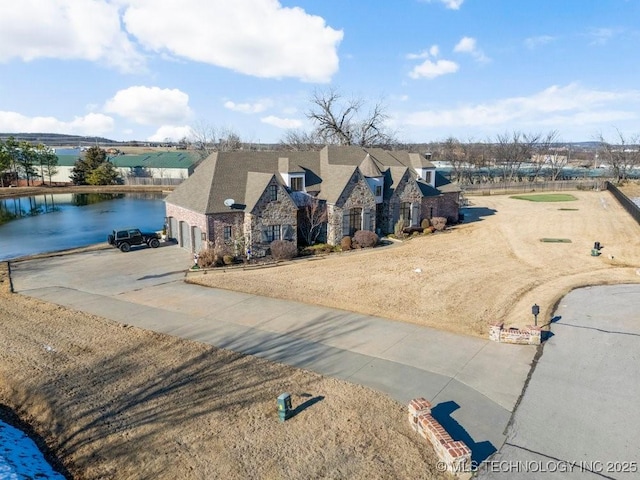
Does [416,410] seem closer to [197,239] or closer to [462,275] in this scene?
[462,275]

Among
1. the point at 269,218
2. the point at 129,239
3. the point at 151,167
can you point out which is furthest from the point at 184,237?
the point at 151,167

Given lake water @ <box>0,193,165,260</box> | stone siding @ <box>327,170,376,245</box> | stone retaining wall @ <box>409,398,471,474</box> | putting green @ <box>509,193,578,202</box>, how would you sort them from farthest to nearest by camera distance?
putting green @ <box>509,193,578,202</box> < lake water @ <box>0,193,165,260</box> < stone siding @ <box>327,170,376,245</box> < stone retaining wall @ <box>409,398,471,474</box>

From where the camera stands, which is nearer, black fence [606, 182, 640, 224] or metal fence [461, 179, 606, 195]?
black fence [606, 182, 640, 224]

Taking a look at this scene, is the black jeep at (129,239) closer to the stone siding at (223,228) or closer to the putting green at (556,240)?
the stone siding at (223,228)

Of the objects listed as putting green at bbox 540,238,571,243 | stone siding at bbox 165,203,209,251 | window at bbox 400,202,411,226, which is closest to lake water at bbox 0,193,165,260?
stone siding at bbox 165,203,209,251

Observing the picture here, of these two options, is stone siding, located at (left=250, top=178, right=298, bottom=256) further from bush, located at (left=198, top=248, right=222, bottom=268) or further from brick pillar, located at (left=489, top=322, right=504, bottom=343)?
brick pillar, located at (left=489, top=322, right=504, bottom=343)

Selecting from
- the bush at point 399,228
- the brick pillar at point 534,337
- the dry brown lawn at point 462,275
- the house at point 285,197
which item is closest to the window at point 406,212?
the house at point 285,197
